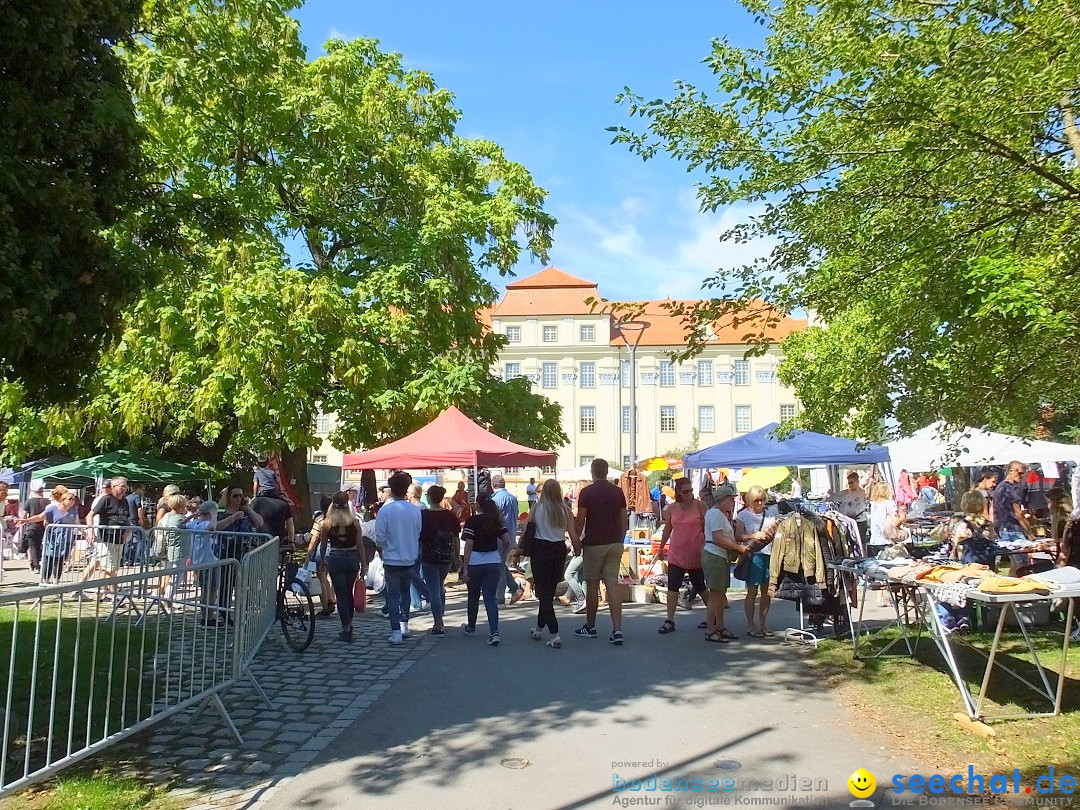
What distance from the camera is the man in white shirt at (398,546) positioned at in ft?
32.5

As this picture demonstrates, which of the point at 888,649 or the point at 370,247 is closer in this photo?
the point at 888,649

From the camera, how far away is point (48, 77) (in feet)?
22.6

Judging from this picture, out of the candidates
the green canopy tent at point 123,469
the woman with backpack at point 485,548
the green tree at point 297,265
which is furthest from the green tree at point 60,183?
the green canopy tent at point 123,469

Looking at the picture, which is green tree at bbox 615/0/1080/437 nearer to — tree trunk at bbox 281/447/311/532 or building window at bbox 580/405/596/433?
tree trunk at bbox 281/447/311/532

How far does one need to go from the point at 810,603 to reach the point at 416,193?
16268 millimetres

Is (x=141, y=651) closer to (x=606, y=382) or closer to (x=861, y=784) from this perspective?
(x=861, y=784)

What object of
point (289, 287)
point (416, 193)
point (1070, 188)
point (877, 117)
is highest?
point (416, 193)

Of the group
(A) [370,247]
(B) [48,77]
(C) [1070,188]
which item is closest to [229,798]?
(B) [48,77]

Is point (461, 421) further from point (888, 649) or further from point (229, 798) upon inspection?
point (229, 798)

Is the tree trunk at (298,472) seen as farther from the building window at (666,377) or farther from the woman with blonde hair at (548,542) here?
the building window at (666,377)

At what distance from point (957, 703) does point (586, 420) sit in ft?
238

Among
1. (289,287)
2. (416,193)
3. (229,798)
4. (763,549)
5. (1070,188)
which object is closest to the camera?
(229,798)

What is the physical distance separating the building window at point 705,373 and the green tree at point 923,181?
2789 inches

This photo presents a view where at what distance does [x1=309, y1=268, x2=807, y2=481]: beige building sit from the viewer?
3086 inches
